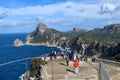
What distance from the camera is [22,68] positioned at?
5763 inches

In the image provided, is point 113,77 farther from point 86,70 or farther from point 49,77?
point 49,77

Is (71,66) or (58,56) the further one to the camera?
(58,56)

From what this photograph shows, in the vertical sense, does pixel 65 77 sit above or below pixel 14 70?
above

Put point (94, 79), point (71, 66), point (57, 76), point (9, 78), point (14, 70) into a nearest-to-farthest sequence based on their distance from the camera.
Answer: point (94, 79) < point (57, 76) < point (71, 66) < point (9, 78) < point (14, 70)

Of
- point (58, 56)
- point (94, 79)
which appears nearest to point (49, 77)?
point (94, 79)

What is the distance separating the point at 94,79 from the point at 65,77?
2.38 meters

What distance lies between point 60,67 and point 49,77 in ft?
15.7

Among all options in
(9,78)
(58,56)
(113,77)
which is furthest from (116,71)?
(9,78)

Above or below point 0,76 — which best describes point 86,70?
above

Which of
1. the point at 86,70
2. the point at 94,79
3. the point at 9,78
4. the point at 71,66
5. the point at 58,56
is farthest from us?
Result: the point at 9,78

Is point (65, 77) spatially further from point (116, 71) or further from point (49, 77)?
point (116, 71)

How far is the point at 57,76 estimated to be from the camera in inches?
967

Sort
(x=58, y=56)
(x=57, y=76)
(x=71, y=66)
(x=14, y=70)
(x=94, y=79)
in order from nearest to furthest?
(x=94, y=79)
(x=57, y=76)
(x=71, y=66)
(x=58, y=56)
(x=14, y=70)

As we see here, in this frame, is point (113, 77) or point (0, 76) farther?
point (0, 76)
